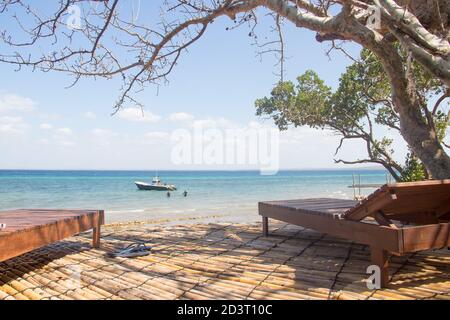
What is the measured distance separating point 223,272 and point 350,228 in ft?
4.46

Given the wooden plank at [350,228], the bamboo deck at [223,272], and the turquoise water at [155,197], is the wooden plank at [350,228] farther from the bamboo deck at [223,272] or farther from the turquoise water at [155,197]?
the turquoise water at [155,197]

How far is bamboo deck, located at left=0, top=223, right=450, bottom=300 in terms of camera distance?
2.92 m

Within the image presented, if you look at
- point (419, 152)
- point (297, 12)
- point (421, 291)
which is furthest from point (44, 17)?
point (421, 291)

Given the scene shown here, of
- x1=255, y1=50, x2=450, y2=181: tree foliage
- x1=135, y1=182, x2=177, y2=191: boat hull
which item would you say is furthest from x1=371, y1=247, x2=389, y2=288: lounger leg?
x1=135, y1=182, x2=177, y2=191: boat hull

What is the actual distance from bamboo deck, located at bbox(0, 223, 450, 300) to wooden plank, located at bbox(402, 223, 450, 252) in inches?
14.3

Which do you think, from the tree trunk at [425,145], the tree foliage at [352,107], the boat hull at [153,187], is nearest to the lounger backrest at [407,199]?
Result: the tree trunk at [425,145]

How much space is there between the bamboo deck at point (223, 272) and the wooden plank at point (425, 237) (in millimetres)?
364

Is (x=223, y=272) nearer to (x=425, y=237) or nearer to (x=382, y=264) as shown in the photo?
(x=382, y=264)

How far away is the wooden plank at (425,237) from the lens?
280 centimetres

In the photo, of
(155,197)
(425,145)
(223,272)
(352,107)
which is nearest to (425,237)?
(425,145)

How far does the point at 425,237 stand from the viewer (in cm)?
290

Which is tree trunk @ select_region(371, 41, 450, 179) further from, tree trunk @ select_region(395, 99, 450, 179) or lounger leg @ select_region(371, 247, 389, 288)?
lounger leg @ select_region(371, 247, 389, 288)

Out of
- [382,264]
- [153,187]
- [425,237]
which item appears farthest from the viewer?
[153,187]
